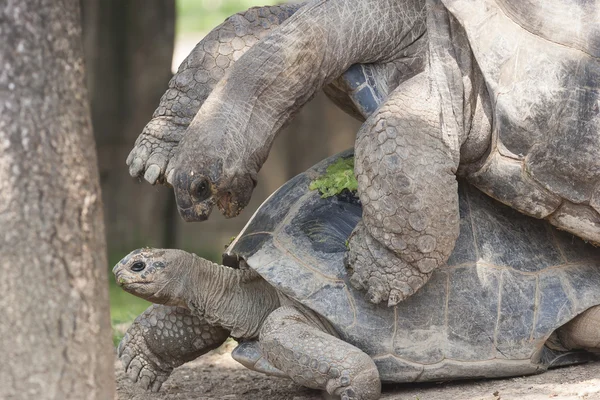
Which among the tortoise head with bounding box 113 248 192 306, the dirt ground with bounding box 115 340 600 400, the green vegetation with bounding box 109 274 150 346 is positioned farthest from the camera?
the green vegetation with bounding box 109 274 150 346

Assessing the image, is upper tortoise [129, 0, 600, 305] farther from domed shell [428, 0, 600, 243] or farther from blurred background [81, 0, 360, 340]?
blurred background [81, 0, 360, 340]

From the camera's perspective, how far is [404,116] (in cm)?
402

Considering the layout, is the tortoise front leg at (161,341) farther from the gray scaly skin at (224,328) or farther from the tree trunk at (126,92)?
the tree trunk at (126,92)

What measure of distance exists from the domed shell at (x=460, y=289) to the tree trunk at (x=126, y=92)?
5.36 meters

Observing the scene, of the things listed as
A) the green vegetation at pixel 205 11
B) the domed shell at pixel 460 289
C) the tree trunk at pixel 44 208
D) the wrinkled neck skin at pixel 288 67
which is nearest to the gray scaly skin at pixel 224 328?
the domed shell at pixel 460 289

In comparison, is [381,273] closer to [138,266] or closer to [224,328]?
[224,328]

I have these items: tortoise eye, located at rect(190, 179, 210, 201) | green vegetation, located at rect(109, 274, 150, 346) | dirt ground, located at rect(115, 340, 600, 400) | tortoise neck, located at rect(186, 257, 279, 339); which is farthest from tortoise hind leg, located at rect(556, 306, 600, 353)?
green vegetation, located at rect(109, 274, 150, 346)

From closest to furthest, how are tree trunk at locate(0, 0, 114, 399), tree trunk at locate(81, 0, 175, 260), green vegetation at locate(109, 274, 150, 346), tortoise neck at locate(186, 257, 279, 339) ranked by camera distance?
1. tree trunk at locate(0, 0, 114, 399)
2. tortoise neck at locate(186, 257, 279, 339)
3. green vegetation at locate(109, 274, 150, 346)
4. tree trunk at locate(81, 0, 175, 260)

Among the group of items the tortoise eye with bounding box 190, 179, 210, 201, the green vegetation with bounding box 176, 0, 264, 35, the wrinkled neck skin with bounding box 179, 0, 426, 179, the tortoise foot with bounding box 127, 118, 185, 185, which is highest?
the green vegetation with bounding box 176, 0, 264, 35

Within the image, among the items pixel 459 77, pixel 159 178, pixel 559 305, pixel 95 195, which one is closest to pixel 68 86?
pixel 95 195

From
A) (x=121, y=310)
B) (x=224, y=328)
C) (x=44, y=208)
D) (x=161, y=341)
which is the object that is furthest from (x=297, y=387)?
(x=121, y=310)

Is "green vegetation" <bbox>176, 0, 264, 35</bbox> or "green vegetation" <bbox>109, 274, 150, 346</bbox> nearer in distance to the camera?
"green vegetation" <bbox>109, 274, 150, 346</bbox>

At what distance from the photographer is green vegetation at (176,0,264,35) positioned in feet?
65.7

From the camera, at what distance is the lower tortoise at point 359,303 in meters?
4.16
